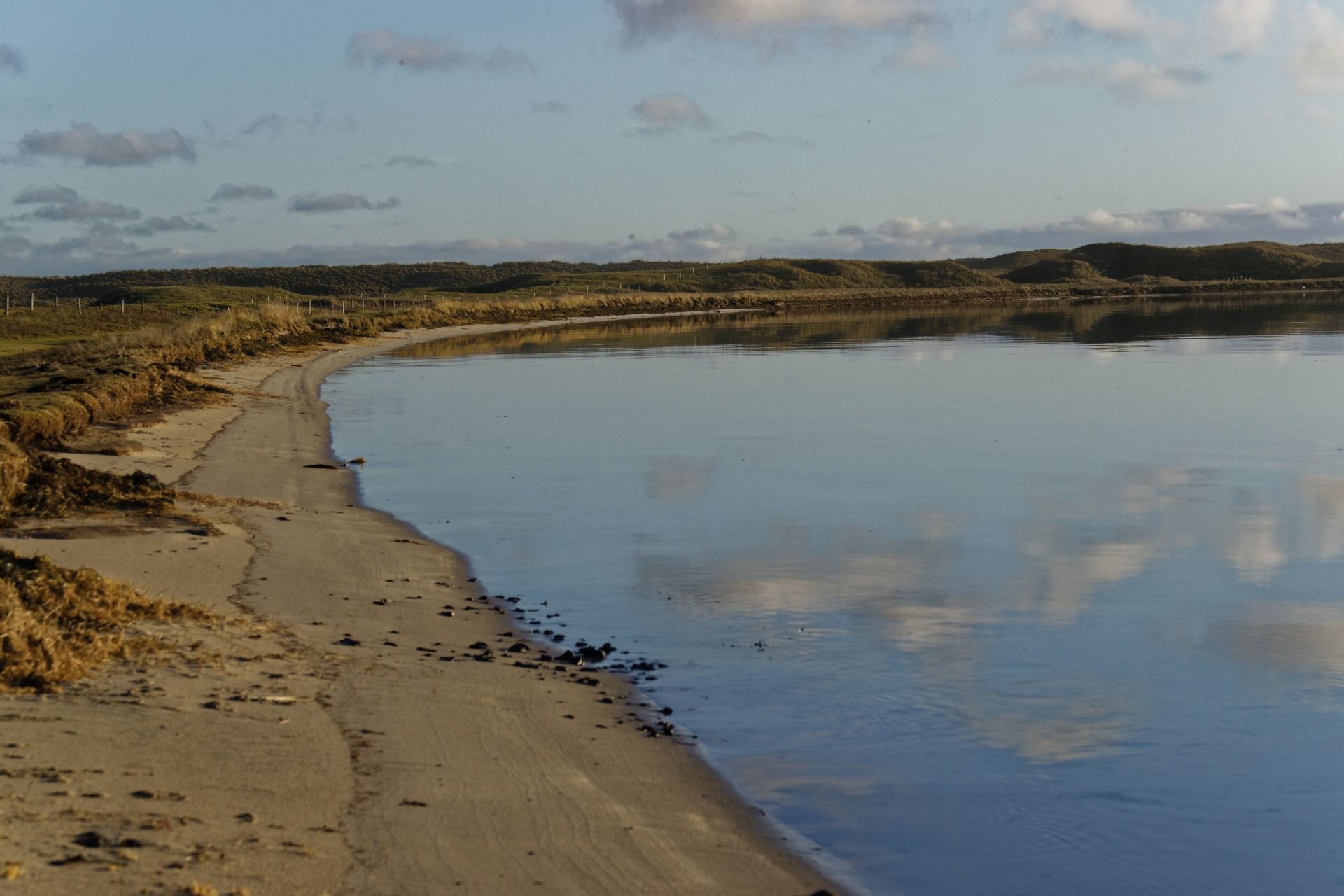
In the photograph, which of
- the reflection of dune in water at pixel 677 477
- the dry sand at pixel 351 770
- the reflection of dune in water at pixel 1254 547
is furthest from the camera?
the reflection of dune in water at pixel 677 477

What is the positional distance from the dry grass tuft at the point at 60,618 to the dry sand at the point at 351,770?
0.55 feet

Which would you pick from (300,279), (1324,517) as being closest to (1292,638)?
(1324,517)

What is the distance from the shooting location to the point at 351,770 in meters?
6.45

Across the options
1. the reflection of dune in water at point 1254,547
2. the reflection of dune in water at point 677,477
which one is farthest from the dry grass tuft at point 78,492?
the reflection of dune in water at point 1254,547

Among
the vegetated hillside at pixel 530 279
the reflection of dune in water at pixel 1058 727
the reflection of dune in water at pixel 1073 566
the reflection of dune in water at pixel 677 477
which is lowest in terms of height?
the reflection of dune in water at pixel 1058 727

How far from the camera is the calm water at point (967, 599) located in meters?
6.61

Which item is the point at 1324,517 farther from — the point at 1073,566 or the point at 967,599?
the point at 967,599

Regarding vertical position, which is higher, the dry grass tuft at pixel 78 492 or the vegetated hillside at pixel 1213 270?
the vegetated hillside at pixel 1213 270

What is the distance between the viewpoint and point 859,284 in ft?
575

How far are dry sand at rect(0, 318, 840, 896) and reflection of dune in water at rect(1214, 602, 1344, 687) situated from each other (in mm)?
4489

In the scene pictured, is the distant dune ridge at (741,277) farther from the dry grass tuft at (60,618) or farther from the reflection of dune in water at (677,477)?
the dry grass tuft at (60,618)

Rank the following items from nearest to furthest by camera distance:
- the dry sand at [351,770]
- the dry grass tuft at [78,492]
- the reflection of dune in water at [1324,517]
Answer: the dry sand at [351,770] → the dry grass tuft at [78,492] → the reflection of dune in water at [1324,517]

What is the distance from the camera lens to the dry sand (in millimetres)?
5281

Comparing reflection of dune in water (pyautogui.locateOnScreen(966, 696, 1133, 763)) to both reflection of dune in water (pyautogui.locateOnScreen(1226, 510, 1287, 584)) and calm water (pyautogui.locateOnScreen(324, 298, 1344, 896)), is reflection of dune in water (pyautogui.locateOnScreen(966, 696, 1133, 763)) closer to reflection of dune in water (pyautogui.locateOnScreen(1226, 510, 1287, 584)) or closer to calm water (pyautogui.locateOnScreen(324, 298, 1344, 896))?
calm water (pyautogui.locateOnScreen(324, 298, 1344, 896))
